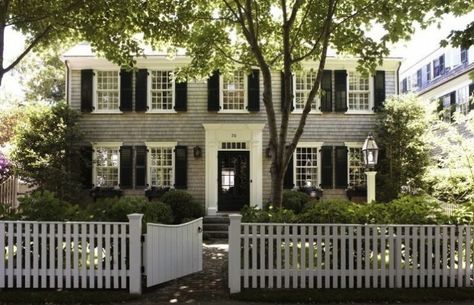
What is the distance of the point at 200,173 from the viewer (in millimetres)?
18328

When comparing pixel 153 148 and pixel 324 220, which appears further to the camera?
pixel 153 148

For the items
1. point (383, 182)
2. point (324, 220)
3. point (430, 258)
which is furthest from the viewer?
point (383, 182)

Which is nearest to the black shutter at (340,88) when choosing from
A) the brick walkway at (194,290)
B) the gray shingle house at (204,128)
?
the gray shingle house at (204,128)

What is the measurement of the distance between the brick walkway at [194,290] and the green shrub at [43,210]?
1.87 metres

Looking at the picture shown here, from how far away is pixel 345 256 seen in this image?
745 centimetres

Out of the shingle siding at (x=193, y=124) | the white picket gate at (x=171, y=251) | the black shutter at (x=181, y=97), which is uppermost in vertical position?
the black shutter at (x=181, y=97)

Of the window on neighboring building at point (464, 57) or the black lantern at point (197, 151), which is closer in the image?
the black lantern at point (197, 151)

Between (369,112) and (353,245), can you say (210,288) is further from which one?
(369,112)

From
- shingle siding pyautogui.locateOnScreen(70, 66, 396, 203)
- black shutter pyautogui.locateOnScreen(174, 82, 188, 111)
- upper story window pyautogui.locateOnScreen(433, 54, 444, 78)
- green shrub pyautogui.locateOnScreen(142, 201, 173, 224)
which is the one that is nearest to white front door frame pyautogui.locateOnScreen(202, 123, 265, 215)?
shingle siding pyautogui.locateOnScreen(70, 66, 396, 203)

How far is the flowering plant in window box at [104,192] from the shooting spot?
18.0 metres

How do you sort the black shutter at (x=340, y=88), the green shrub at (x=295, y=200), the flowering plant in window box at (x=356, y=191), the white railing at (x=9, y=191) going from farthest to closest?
the black shutter at (x=340, y=88), the flowering plant in window box at (x=356, y=191), the green shrub at (x=295, y=200), the white railing at (x=9, y=191)

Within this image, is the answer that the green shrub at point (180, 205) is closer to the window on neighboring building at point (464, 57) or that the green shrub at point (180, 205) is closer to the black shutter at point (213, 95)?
the black shutter at point (213, 95)

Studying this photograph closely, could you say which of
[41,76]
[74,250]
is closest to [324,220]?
[74,250]

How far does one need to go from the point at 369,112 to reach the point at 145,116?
843 centimetres
